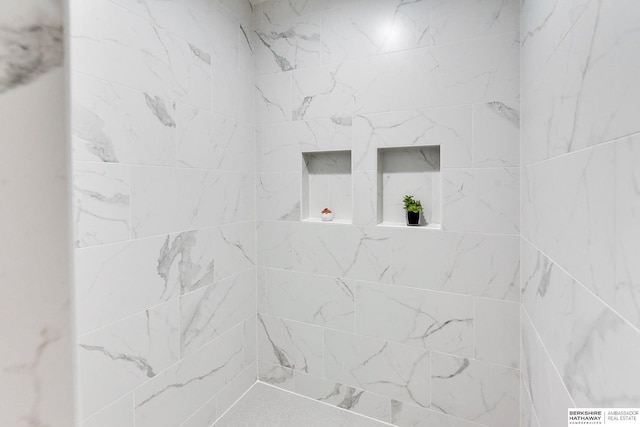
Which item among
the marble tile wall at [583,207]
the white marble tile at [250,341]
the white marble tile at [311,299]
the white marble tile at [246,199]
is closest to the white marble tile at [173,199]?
the white marble tile at [246,199]

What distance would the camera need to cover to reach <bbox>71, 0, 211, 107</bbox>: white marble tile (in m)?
1.10

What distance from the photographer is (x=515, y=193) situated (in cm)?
144

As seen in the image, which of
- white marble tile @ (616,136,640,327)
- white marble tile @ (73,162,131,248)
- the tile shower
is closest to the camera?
white marble tile @ (616,136,640,327)

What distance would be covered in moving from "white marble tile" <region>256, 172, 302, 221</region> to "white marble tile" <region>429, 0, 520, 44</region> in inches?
40.8

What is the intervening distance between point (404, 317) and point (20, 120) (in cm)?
168

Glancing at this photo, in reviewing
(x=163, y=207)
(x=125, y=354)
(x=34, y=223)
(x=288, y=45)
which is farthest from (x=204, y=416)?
(x=288, y=45)

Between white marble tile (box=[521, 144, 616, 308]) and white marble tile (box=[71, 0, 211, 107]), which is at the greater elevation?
white marble tile (box=[71, 0, 211, 107])

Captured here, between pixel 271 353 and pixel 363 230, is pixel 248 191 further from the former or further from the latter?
pixel 271 353

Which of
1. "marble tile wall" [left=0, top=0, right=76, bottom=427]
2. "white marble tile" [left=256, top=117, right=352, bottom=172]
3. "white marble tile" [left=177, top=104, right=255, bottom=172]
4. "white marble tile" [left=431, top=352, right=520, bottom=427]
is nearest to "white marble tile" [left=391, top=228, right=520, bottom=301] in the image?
"white marble tile" [left=431, top=352, right=520, bottom=427]

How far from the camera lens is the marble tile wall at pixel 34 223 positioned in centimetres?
21

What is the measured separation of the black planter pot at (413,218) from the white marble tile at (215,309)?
100cm

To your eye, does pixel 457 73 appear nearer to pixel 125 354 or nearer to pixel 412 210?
pixel 412 210

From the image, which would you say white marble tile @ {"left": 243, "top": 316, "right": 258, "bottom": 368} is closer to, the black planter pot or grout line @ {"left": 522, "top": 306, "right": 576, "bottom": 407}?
→ the black planter pot

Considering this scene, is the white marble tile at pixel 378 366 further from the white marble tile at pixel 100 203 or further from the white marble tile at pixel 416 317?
the white marble tile at pixel 100 203
